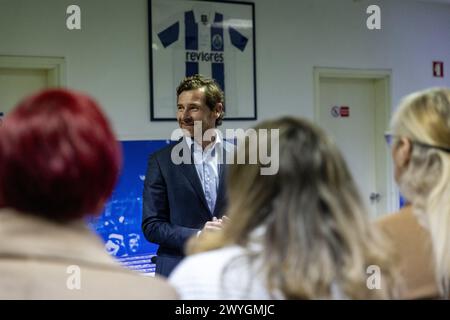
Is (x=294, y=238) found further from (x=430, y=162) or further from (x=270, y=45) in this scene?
(x=270, y=45)

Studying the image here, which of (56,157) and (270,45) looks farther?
(270,45)

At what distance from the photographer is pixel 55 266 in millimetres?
892

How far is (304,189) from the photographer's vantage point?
986 mm

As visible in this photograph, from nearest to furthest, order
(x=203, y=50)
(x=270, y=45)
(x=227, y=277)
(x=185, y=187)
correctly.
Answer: (x=227, y=277) → (x=185, y=187) → (x=203, y=50) → (x=270, y=45)

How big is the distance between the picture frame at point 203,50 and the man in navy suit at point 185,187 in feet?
5.41

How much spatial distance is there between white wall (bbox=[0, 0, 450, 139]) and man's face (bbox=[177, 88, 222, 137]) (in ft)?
5.13

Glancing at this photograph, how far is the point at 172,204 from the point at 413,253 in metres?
1.16

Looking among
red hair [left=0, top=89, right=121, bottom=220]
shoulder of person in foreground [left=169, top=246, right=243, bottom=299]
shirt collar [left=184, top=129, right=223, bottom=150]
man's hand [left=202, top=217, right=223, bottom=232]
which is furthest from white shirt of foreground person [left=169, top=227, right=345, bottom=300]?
shirt collar [left=184, top=129, right=223, bottom=150]

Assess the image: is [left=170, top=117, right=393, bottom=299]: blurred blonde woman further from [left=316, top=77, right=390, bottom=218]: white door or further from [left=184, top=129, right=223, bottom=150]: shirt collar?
[left=316, top=77, right=390, bottom=218]: white door

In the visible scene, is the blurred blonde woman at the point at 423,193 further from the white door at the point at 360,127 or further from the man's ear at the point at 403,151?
the white door at the point at 360,127

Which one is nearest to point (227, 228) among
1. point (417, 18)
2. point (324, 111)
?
point (324, 111)

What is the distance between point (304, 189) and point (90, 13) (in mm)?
3104

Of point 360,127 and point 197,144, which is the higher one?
point 360,127

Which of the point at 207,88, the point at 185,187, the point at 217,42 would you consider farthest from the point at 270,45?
the point at 185,187
